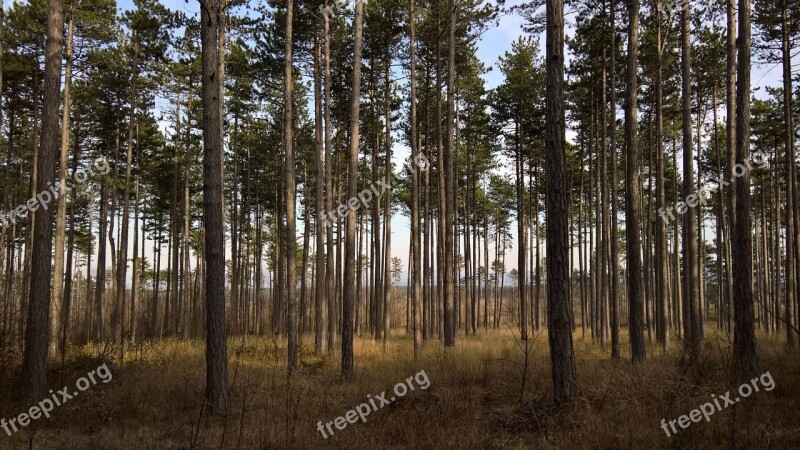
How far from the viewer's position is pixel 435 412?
22.1ft

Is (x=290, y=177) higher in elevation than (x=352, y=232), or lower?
higher

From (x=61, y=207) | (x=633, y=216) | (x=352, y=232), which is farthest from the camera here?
(x=61, y=207)

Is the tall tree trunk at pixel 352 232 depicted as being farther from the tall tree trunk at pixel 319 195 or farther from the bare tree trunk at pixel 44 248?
the bare tree trunk at pixel 44 248

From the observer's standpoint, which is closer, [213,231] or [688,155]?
[213,231]

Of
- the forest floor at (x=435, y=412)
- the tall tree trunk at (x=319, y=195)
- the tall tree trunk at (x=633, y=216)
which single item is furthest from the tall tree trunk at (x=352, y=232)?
the tall tree trunk at (x=633, y=216)

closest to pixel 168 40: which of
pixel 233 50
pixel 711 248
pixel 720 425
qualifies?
pixel 233 50

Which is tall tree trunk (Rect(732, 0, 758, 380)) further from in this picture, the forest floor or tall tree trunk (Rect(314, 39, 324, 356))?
tall tree trunk (Rect(314, 39, 324, 356))

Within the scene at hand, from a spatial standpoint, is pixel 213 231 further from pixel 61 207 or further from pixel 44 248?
pixel 61 207

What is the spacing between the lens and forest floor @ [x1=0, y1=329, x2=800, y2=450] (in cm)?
543

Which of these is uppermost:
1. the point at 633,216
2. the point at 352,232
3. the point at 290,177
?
the point at 290,177

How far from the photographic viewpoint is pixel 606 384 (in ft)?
23.9

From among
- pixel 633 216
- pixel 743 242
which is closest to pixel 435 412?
pixel 743 242

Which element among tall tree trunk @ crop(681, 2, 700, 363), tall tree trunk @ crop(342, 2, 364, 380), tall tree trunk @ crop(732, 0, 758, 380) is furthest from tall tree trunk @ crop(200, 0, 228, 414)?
tall tree trunk @ crop(681, 2, 700, 363)

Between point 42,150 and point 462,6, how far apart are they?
13.5 meters
